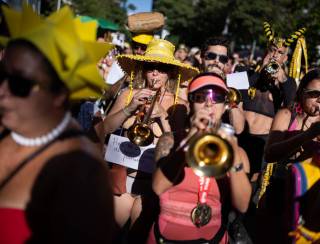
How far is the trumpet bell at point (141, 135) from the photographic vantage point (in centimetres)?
364

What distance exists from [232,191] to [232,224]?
1.62m

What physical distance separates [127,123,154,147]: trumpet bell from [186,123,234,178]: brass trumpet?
121cm

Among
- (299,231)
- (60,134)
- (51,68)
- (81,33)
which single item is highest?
(81,33)

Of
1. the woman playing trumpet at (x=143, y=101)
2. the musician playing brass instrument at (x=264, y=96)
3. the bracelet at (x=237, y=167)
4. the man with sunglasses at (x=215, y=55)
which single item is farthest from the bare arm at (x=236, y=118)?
the bracelet at (x=237, y=167)

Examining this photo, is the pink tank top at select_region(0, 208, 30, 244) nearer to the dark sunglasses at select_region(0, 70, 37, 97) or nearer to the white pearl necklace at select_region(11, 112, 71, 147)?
the white pearl necklace at select_region(11, 112, 71, 147)

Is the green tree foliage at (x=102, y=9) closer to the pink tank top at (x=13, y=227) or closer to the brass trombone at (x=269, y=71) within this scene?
the brass trombone at (x=269, y=71)

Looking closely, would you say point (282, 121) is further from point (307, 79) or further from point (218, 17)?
point (218, 17)

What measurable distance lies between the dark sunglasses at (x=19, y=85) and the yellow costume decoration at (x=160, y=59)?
2.09 m

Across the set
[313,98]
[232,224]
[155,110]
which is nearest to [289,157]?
[313,98]

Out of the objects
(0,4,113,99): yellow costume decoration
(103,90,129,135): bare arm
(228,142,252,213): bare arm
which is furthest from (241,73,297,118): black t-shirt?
(0,4,113,99): yellow costume decoration

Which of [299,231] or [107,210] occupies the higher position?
[107,210]

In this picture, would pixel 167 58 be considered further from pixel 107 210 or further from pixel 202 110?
pixel 107 210

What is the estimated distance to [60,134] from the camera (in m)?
1.98

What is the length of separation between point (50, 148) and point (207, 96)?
1203mm
